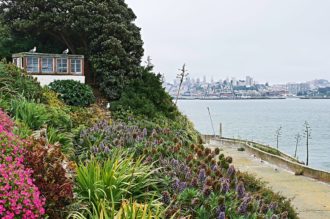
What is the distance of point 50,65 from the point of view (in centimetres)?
1883

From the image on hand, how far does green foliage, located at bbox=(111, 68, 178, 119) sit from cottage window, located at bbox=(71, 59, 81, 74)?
2497 mm

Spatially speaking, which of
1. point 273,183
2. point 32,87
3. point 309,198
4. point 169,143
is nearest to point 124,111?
point 32,87

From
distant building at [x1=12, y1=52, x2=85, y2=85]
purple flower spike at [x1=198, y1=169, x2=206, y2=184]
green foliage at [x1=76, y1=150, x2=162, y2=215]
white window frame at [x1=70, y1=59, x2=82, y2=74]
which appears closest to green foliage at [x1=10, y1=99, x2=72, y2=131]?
green foliage at [x1=76, y1=150, x2=162, y2=215]

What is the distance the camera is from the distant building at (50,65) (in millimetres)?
18375

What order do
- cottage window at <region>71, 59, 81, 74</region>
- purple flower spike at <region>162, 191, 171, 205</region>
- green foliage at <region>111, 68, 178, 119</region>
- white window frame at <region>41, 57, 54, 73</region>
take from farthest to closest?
cottage window at <region>71, 59, 81, 74</region>
white window frame at <region>41, 57, 54, 73</region>
green foliage at <region>111, 68, 178, 119</region>
purple flower spike at <region>162, 191, 171, 205</region>

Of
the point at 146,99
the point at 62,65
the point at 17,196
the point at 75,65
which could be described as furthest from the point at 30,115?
the point at 75,65

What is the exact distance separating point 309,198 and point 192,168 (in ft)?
16.7

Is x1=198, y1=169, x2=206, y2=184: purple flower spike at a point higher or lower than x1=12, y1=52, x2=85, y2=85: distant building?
lower

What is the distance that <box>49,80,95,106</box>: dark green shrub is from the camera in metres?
16.0

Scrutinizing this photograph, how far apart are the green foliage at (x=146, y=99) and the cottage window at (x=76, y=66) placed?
8.19 ft

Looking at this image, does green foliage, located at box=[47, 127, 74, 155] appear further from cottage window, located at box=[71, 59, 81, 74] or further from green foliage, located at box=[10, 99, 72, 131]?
cottage window, located at box=[71, 59, 81, 74]

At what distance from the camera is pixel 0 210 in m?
2.73

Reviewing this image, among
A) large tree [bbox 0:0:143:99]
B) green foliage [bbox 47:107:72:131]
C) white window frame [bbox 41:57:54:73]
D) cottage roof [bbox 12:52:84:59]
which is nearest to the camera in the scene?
green foliage [bbox 47:107:72:131]

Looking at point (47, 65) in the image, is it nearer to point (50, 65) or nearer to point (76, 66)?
point (50, 65)
